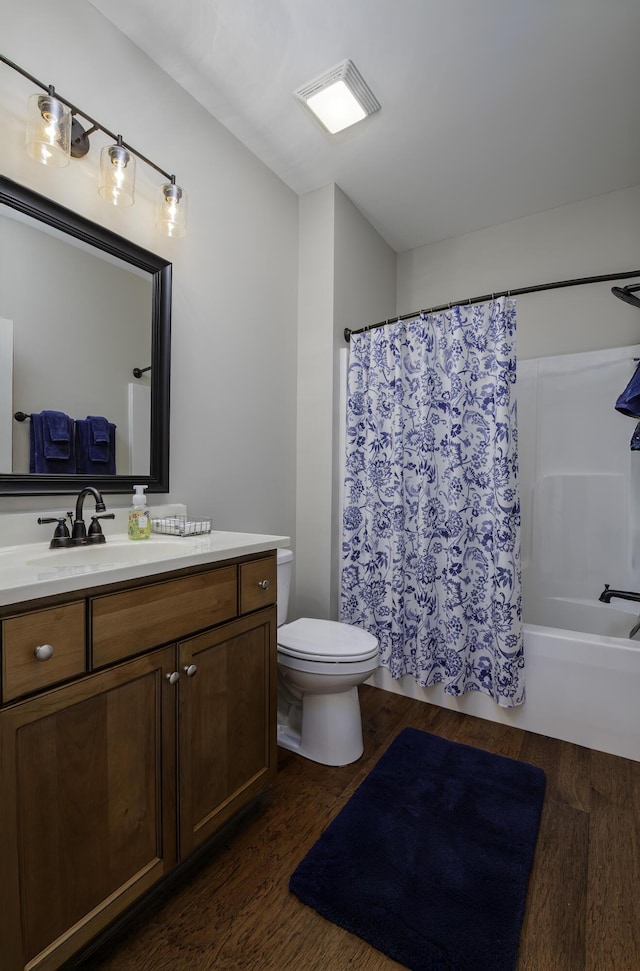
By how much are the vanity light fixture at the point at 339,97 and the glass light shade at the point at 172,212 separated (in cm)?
70

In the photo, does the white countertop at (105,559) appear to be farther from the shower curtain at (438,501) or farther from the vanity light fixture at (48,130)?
the vanity light fixture at (48,130)

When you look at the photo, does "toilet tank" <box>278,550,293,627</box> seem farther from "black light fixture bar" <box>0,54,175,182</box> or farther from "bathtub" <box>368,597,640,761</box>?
"black light fixture bar" <box>0,54,175,182</box>

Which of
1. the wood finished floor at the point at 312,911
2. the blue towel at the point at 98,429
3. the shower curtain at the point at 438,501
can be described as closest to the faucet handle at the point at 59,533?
the blue towel at the point at 98,429

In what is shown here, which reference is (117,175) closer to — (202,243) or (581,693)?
(202,243)

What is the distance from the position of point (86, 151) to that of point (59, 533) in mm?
1197

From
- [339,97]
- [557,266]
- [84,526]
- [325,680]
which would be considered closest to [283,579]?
[325,680]

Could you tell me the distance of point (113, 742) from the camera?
0.98m

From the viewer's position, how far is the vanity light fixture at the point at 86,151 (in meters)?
1.27

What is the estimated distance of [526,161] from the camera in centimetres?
229

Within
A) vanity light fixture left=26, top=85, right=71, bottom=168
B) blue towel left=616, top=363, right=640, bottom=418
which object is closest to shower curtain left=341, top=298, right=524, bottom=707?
blue towel left=616, top=363, right=640, bottom=418

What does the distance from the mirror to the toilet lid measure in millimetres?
756

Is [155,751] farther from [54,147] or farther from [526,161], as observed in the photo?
[526,161]

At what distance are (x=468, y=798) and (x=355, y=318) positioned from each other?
2317mm

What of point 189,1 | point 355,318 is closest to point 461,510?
point 355,318
